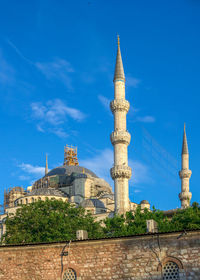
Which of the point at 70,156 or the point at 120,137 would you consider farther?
the point at 70,156

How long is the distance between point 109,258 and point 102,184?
1491 inches

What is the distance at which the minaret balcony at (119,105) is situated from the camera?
126 ft

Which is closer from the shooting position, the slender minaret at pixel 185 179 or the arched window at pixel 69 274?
the arched window at pixel 69 274

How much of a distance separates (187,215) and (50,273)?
13825 millimetres

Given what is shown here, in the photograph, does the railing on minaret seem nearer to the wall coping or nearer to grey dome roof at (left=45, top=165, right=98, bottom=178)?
grey dome roof at (left=45, top=165, right=98, bottom=178)

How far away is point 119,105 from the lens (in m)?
38.5

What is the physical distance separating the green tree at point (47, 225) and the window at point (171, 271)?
1207 centimetres

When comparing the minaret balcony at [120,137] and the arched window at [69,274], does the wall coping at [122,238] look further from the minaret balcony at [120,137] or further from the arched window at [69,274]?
the minaret balcony at [120,137]

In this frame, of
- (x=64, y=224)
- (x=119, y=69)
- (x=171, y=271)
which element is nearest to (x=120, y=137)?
(x=119, y=69)

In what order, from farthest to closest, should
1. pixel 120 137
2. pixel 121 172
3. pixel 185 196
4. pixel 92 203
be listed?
1. pixel 92 203
2. pixel 185 196
3. pixel 120 137
4. pixel 121 172

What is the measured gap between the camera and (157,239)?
1570cm

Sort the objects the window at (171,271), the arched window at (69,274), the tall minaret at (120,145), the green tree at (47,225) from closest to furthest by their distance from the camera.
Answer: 1. the window at (171,271)
2. the arched window at (69,274)
3. the green tree at (47,225)
4. the tall minaret at (120,145)

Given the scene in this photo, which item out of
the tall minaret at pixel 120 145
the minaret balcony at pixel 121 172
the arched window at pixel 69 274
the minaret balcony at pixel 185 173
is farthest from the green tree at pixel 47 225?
the minaret balcony at pixel 185 173

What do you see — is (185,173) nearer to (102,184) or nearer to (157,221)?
(102,184)
